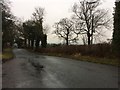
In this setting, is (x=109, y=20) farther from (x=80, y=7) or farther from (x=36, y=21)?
(x=36, y=21)

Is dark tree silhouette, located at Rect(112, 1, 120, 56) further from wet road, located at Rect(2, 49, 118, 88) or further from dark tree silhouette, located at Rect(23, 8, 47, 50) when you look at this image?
dark tree silhouette, located at Rect(23, 8, 47, 50)

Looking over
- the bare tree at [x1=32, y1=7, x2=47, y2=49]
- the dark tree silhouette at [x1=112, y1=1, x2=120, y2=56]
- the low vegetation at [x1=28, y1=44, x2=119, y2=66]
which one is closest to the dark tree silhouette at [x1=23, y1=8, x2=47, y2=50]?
the bare tree at [x1=32, y1=7, x2=47, y2=49]

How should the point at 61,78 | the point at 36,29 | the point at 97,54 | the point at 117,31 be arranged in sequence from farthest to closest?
1. the point at 36,29
2. the point at 97,54
3. the point at 117,31
4. the point at 61,78

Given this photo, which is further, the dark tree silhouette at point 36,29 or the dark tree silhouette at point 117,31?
the dark tree silhouette at point 36,29

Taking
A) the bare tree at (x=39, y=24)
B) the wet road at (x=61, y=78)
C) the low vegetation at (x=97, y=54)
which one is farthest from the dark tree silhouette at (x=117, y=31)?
the bare tree at (x=39, y=24)

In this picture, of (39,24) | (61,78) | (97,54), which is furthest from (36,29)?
(61,78)

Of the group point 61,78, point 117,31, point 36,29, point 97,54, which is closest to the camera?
point 61,78

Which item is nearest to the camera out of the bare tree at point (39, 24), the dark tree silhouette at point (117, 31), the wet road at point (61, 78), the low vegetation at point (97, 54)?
the wet road at point (61, 78)

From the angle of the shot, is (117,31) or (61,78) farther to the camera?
(117,31)

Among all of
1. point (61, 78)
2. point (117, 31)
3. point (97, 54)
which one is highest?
point (117, 31)

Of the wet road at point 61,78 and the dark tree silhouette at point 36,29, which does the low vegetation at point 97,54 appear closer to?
the wet road at point 61,78

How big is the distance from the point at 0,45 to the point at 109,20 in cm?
2706

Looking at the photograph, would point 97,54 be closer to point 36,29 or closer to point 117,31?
point 117,31

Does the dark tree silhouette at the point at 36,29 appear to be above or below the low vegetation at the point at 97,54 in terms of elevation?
above
